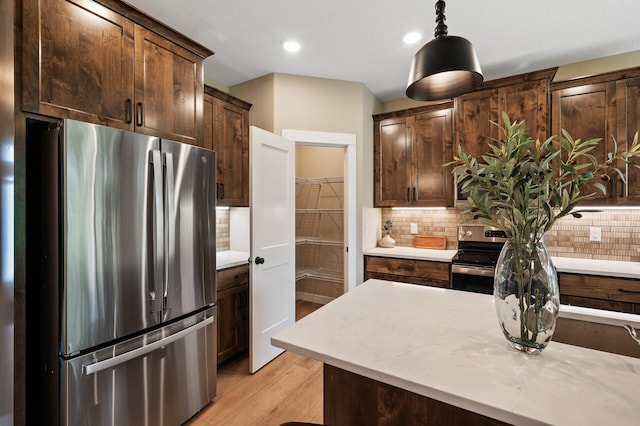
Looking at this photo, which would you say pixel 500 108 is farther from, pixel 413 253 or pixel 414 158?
pixel 413 253

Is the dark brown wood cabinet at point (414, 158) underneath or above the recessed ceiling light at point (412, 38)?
underneath

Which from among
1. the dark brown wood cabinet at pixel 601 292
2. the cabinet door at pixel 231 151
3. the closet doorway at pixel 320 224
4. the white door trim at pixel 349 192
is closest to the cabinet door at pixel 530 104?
the dark brown wood cabinet at pixel 601 292

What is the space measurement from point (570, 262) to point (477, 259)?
750mm

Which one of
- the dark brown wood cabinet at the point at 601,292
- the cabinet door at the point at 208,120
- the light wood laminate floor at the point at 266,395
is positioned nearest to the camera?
the light wood laminate floor at the point at 266,395

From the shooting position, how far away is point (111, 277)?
4.82ft

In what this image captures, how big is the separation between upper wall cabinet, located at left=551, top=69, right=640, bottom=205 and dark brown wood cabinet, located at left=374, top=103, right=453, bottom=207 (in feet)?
3.16

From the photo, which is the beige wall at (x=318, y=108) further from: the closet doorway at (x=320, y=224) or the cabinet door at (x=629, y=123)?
the cabinet door at (x=629, y=123)

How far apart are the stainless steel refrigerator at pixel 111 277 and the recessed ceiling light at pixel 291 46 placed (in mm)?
1291

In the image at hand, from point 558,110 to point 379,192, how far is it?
1823 millimetres

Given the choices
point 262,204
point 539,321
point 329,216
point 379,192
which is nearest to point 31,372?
point 262,204

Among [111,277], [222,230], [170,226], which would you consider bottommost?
[111,277]

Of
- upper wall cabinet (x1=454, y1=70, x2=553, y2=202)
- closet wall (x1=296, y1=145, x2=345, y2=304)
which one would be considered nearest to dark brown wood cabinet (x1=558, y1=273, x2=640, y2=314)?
upper wall cabinet (x1=454, y1=70, x2=553, y2=202)

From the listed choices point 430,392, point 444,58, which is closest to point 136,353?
point 430,392

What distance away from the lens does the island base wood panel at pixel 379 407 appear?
37.4 inches
